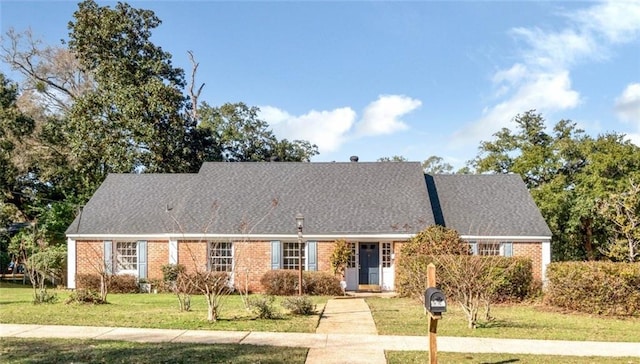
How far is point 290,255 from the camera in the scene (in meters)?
21.8

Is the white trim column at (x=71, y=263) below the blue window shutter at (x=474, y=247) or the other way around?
below

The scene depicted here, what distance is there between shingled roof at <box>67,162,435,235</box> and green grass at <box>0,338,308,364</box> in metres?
12.4

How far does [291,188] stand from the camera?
24.1 m

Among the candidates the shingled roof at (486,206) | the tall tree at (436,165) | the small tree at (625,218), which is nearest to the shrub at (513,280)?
the shingled roof at (486,206)

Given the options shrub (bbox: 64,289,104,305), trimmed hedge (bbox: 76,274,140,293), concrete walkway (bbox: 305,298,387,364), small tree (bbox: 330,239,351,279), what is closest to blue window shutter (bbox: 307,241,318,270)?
small tree (bbox: 330,239,351,279)

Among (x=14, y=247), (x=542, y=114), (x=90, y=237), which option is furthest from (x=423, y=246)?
(x=14, y=247)

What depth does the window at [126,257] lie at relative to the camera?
22312 mm

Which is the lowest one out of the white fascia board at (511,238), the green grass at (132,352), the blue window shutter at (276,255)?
the green grass at (132,352)

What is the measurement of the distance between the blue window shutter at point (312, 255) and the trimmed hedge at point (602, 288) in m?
9.25

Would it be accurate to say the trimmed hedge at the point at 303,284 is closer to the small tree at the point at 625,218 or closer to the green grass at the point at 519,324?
the green grass at the point at 519,324

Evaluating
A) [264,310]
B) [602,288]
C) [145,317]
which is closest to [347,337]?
[264,310]

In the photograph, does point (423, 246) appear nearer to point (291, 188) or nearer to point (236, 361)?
point (291, 188)

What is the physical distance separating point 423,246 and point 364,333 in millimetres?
8494

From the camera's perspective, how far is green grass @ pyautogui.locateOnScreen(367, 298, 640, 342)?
10.8m
